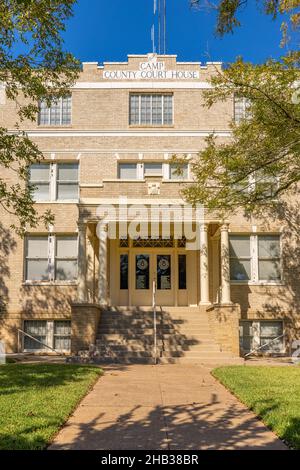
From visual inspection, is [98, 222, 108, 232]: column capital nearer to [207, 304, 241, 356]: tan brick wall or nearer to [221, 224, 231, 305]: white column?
[221, 224, 231, 305]: white column

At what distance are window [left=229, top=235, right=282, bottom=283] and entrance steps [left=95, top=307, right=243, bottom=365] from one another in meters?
2.41

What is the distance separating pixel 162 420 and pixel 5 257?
13552 millimetres

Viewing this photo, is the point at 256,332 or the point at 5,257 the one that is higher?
the point at 5,257

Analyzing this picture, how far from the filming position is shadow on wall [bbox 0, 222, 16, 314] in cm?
1889

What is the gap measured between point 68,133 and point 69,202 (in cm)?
274

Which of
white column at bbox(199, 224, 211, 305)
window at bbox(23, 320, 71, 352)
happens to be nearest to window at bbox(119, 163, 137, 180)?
white column at bbox(199, 224, 211, 305)

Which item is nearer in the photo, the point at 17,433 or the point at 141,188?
the point at 17,433

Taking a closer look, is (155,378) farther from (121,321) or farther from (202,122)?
(202,122)

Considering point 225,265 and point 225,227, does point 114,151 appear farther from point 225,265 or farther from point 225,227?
point 225,265

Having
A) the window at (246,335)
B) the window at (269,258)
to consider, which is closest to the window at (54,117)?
the window at (269,258)

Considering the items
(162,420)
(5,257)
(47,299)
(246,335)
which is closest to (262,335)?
(246,335)

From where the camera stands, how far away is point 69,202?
19.5 metres

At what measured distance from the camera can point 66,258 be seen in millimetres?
19391

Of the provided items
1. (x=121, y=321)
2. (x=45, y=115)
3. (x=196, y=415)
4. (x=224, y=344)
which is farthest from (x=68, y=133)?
(x=196, y=415)
